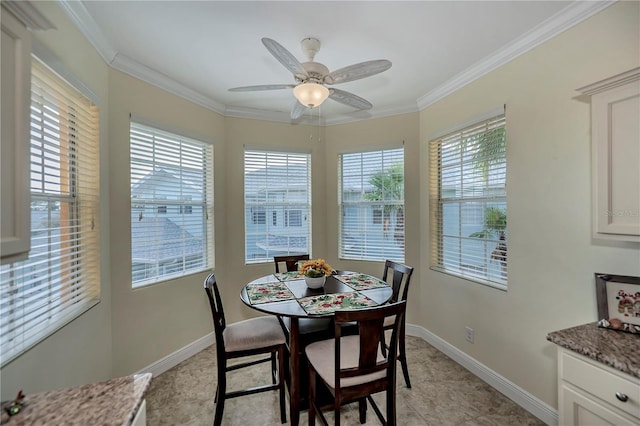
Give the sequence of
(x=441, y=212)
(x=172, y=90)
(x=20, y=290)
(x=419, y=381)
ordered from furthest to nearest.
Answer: (x=441, y=212) < (x=172, y=90) < (x=419, y=381) < (x=20, y=290)

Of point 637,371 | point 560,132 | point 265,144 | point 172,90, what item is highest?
point 172,90

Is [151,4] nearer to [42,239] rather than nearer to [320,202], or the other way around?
[42,239]

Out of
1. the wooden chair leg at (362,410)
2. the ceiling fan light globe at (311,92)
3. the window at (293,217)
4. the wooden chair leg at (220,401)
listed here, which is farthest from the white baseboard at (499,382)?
the ceiling fan light globe at (311,92)

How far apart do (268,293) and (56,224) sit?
1413 mm

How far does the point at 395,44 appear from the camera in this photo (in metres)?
2.14

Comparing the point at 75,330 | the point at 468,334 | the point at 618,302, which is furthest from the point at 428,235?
the point at 75,330

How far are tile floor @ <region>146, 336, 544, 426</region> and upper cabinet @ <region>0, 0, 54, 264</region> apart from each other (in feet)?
5.72

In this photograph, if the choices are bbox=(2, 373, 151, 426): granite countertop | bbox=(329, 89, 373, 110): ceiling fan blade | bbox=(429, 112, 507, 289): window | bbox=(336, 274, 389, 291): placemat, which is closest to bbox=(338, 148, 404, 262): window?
bbox=(429, 112, 507, 289): window

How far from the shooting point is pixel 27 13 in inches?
37.5

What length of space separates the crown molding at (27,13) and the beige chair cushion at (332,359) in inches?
80.1

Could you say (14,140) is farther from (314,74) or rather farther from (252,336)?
(252,336)

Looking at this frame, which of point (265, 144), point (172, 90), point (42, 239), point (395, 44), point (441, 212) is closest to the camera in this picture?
point (42, 239)

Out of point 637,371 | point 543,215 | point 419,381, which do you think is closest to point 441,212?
point 543,215

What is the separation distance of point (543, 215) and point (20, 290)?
310 cm
